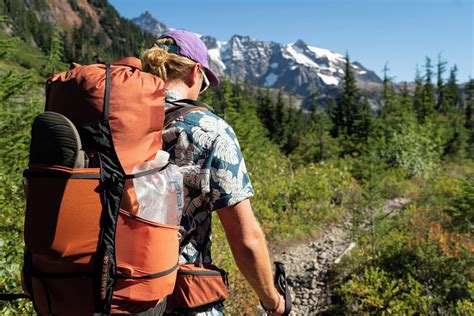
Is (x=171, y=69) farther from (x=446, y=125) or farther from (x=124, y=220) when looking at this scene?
(x=446, y=125)

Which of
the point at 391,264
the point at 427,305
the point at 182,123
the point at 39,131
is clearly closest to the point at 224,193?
the point at 182,123

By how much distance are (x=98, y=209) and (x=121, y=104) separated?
0.35 m

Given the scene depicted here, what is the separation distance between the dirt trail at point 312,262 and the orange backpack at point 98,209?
5768 mm

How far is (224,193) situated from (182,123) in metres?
0.34

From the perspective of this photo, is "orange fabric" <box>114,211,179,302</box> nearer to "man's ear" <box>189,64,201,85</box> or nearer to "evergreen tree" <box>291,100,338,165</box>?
"man's ear" <box>189,64,201,85</box>

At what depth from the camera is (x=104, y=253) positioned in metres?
1.36

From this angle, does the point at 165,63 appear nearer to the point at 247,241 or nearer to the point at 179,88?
the point at 179,88

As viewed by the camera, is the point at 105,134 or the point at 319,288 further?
the point at 319,288

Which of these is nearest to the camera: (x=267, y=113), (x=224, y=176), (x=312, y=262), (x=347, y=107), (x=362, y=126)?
(x=224, y=176)

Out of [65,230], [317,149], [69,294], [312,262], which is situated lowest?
[312,262]

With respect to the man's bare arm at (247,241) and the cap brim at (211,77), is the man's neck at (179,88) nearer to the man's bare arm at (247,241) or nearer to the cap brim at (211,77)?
the cap brim at (211,77)

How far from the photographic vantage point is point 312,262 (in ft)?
28.8

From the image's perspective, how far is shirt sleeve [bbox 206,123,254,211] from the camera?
168cm

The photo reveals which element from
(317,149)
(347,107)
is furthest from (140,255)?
(347,107)
